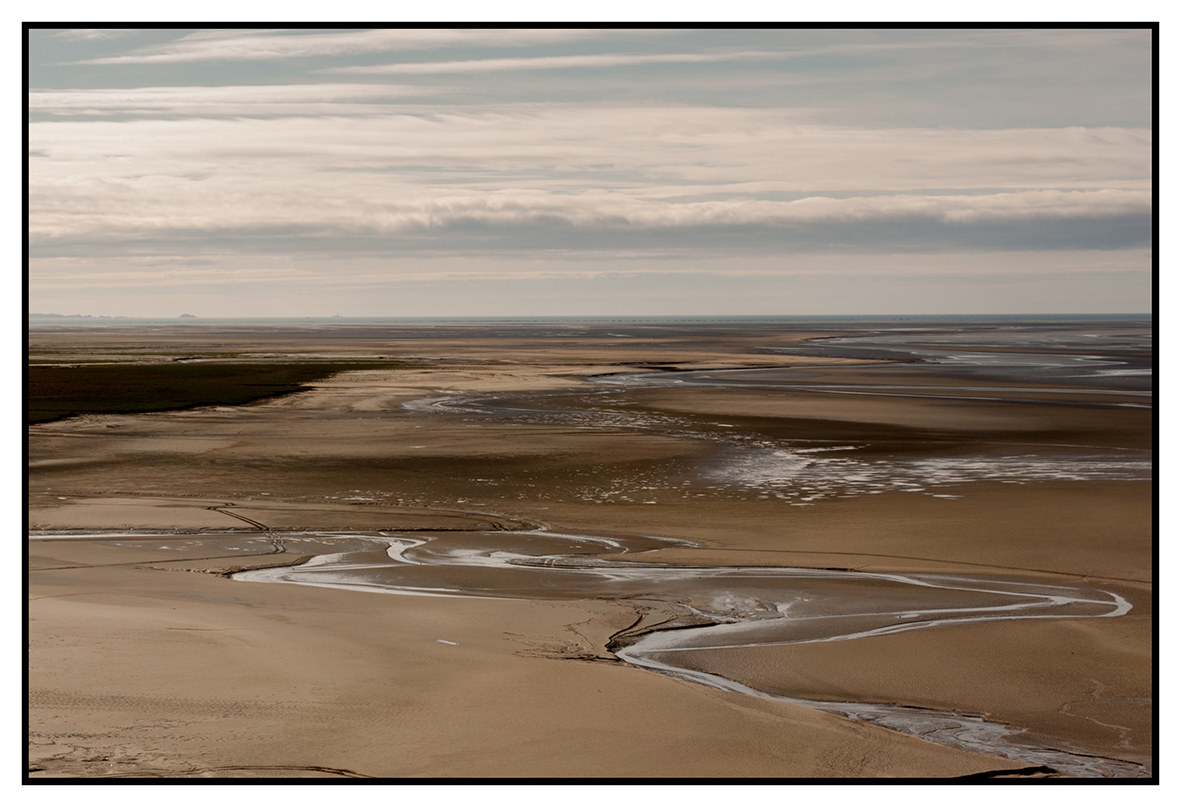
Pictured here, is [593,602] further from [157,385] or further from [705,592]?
[157,385]

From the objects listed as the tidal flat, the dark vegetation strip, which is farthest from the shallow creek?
the dark vegetation strip

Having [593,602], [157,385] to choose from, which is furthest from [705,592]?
[157,385]

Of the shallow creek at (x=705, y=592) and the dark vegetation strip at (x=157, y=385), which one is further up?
the dark vegetation strip at (x=157, y=385)

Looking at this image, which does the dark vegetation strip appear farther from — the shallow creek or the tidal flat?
the shallow creek

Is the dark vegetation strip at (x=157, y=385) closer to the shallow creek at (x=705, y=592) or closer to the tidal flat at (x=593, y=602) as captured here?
the tidal flat at (x=593, y=602)

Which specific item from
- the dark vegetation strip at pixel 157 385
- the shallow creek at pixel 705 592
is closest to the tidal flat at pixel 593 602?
the shallow creek at pixel 705 592
